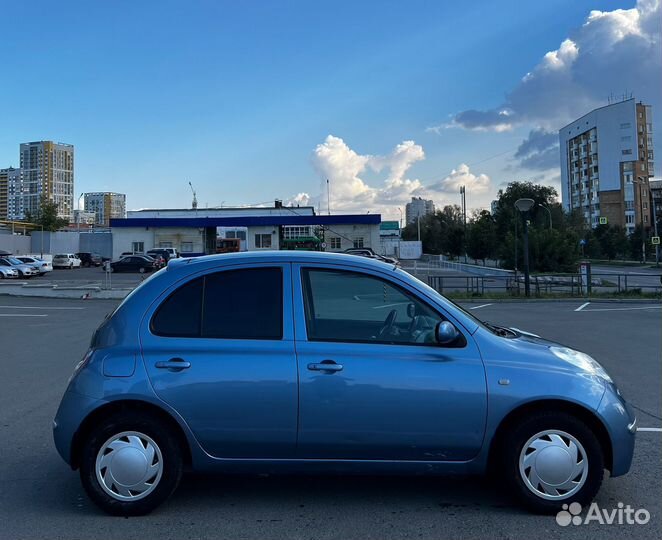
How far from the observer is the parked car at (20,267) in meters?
38.2

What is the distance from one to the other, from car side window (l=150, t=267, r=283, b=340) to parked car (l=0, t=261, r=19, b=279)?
38448 millimetres

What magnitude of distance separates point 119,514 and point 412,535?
1.97 metres

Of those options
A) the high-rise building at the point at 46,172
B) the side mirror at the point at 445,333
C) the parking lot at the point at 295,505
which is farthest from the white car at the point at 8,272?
the high-rise building at the point at 46,172

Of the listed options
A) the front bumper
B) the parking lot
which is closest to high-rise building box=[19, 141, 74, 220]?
the parking lot

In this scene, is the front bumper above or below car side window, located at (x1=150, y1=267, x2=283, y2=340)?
below

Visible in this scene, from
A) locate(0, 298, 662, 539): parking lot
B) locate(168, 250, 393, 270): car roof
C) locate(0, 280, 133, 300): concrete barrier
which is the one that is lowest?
locate(0, 298, 662, 539): parking lot

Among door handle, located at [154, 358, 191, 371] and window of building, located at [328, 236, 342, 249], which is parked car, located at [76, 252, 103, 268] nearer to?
window of building, located at [328, 236, 342, 249]

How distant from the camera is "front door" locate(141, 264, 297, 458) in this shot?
12.3 feet

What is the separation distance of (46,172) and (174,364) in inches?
5129

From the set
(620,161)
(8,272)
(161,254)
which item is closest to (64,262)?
(161,254)

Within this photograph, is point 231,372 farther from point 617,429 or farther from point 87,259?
point 87,259

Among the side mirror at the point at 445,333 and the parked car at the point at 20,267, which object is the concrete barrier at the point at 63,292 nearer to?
the parked car at the point at 20,267

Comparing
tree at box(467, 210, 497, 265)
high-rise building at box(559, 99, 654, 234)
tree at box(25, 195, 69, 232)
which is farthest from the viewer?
high-rise building at box(559, 99, 654, 234)

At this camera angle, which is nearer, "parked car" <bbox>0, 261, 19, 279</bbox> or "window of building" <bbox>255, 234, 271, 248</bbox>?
"parked car" <bbox>0, 261, 19, 279</bbox>
